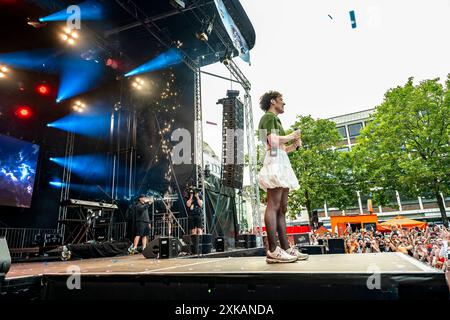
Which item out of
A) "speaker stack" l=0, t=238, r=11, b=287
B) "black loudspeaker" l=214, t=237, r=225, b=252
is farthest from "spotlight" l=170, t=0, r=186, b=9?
"speaker stack" l=0, t=238, r=11, b=287

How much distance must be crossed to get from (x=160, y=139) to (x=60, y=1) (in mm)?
4920

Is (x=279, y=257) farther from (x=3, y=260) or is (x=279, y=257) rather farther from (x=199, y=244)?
(x=199, y=244)

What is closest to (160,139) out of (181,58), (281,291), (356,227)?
(181,58)

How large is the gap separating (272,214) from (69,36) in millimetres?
8623

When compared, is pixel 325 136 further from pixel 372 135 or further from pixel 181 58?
pixel 181 58

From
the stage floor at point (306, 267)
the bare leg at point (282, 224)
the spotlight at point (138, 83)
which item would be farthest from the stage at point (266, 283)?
the spotlight at point (138, 83)

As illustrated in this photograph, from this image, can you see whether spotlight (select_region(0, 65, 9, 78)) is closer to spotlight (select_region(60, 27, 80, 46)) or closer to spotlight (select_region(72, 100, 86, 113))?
spotlight (select_region(60, 27, 80, 46))

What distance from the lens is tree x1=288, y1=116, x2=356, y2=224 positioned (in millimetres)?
20781

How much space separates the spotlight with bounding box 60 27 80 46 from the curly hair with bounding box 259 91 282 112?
7495 mm

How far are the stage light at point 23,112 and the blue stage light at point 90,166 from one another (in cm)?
219

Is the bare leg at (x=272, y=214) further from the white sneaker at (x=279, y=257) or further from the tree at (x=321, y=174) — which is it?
the tree at (x=321, y=174)

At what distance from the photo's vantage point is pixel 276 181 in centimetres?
271

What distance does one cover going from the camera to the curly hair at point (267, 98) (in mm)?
3222
